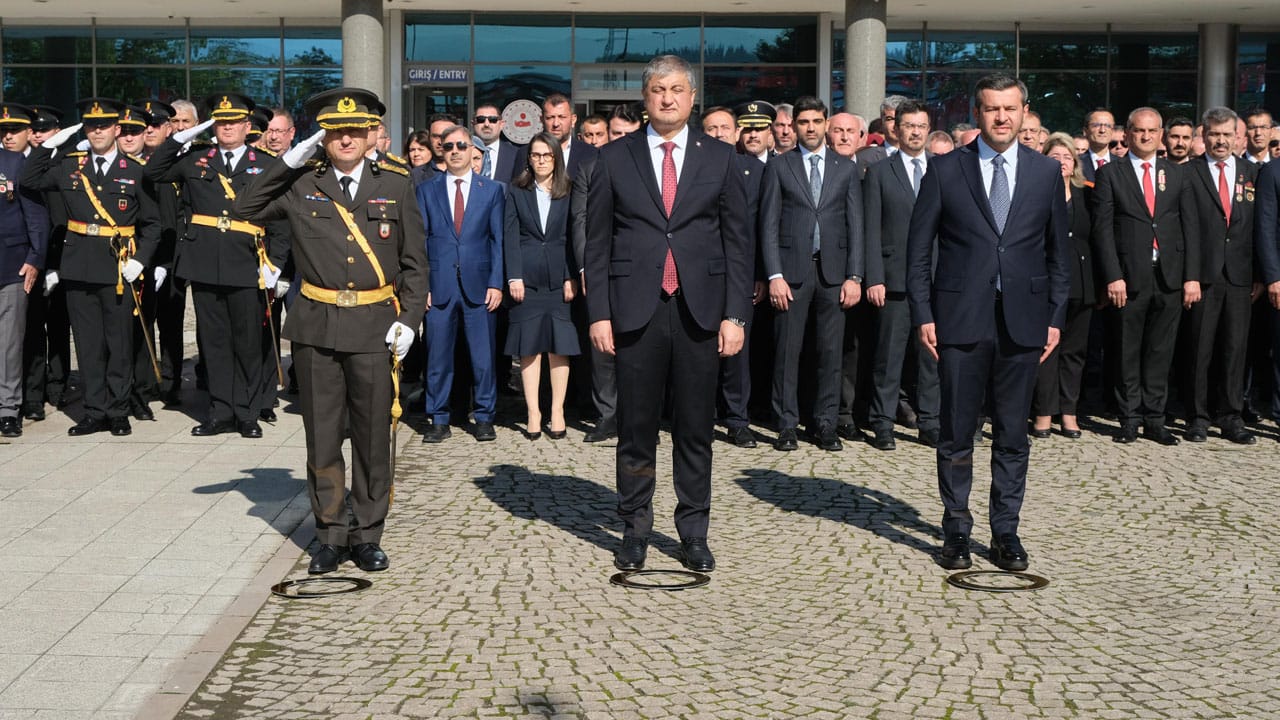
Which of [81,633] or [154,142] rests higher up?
[154,142]

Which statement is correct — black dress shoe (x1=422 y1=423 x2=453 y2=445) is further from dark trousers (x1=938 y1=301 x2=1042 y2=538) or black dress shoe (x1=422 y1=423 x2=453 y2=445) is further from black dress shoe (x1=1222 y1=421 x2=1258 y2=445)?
black dress shoe (x1=1222 y1=421 x2=1258 y2=445)

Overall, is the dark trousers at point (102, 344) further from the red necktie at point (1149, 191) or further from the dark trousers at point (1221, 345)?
the dark trousers at point (1221, 345)

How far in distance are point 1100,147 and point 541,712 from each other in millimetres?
8178

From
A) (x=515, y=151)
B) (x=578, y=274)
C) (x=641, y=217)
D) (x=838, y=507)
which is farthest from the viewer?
(x=515, y=151)

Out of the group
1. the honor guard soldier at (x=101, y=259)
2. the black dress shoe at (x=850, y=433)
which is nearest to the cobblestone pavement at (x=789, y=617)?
the black dress shoe at (x=850, y=433)

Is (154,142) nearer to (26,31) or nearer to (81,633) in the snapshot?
(81,633)

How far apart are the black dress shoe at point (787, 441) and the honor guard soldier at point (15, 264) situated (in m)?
5.03

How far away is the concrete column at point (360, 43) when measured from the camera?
22594 mm

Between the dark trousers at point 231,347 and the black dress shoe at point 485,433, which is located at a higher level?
the dark trousers at point 231,347

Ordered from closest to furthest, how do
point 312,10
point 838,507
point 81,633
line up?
point 81,633, point 838,507, point 312,10

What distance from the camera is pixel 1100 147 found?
1127 cm

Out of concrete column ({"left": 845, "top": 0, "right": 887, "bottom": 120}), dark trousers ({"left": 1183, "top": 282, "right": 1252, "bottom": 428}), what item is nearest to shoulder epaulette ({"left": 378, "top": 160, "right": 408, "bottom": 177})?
dark trousers ({"left": 1183, "top": 282, "right": 1252, "bottom": 428})

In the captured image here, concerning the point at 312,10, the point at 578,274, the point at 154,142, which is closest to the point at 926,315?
the point at 578,274

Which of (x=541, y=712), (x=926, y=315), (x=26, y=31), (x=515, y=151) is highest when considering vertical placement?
(x=26, y=31)
